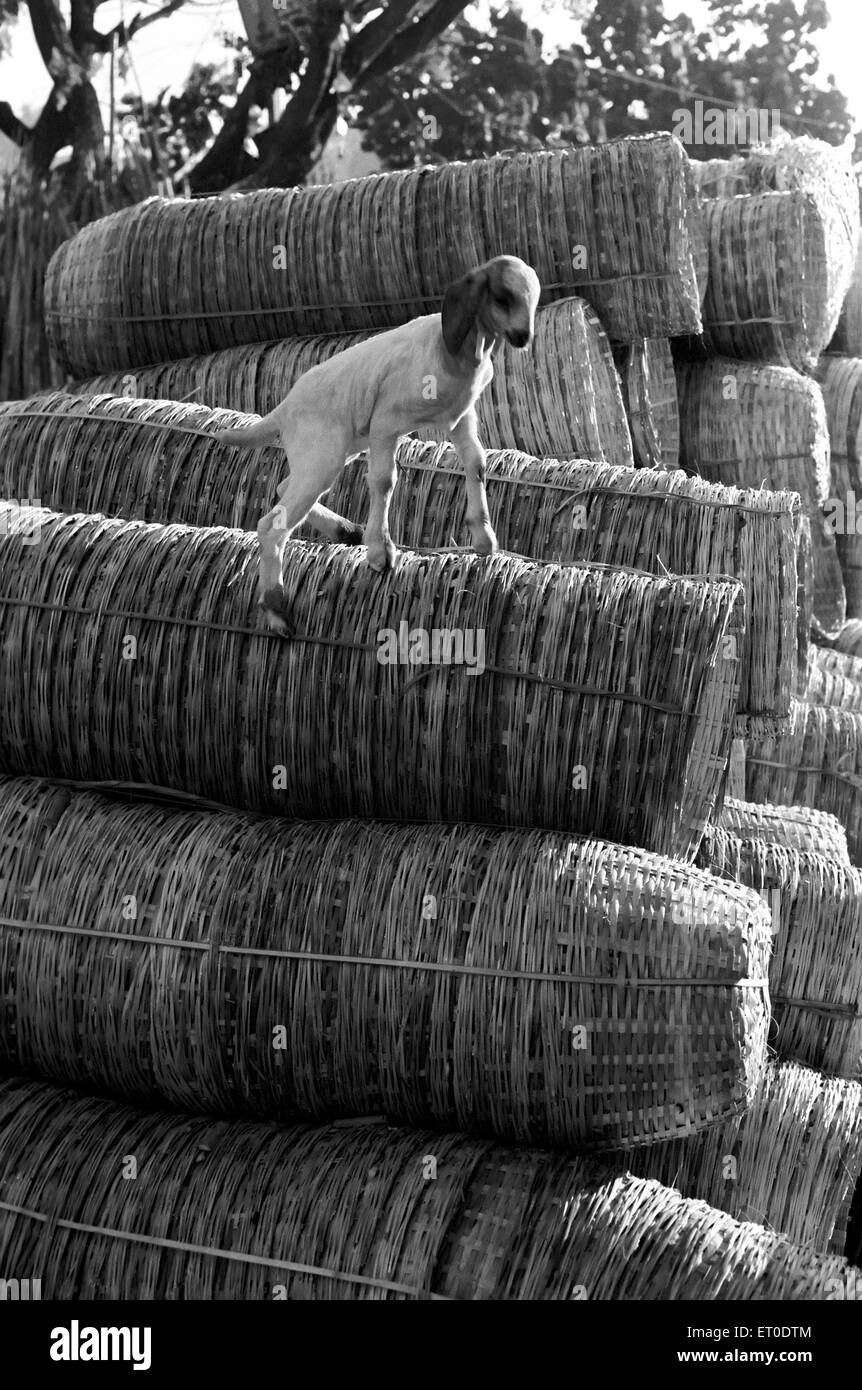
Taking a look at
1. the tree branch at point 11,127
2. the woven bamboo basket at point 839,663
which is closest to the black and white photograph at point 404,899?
the woven bamboo basket at point 839,663

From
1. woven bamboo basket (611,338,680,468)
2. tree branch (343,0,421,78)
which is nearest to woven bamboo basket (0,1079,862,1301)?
woven bamboo basket (611,338,680,468)

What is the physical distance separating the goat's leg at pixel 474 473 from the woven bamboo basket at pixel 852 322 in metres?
2.51

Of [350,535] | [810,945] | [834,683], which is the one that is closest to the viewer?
[350,535]

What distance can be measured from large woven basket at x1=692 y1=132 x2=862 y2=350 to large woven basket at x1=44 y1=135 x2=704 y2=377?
1.93 ft

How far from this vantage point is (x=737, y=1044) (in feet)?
5.69

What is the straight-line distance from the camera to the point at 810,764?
297 centimetres

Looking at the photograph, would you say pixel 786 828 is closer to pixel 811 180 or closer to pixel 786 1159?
pixel 786 1159

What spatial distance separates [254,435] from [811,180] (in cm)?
221

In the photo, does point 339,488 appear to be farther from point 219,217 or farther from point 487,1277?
point 487,1277

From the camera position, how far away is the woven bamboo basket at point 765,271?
322cm

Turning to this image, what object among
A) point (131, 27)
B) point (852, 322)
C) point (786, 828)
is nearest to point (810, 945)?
point (786, 828)

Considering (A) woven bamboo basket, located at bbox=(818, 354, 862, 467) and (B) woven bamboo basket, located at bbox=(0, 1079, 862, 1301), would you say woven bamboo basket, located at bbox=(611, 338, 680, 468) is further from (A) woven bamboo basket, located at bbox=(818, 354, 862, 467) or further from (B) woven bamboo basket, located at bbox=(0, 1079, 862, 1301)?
(B) woven bamboo basket, located at bbox=(0, 1079, 862, 1301)

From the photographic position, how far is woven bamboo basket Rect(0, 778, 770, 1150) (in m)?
1.75

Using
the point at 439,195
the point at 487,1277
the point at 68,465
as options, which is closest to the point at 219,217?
the point at 439,195
